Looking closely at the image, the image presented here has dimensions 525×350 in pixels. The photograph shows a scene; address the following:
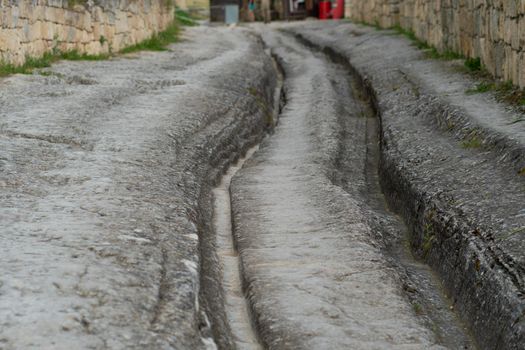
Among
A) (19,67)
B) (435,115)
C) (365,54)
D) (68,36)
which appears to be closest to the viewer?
(435,115)

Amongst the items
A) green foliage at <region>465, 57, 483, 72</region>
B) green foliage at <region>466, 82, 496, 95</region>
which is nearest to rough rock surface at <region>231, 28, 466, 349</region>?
green foliage at <region>466, 82, 496, 95</region>

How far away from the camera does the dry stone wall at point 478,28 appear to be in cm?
971

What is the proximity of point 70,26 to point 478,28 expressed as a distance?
215 inches

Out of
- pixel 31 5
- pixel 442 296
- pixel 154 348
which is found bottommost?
pixel 442 296

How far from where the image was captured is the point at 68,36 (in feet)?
45.0

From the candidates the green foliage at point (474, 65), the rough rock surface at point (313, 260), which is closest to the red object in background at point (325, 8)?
the green foliage at point (474, 65)

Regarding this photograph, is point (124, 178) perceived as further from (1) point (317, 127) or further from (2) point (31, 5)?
(2) point (31, 5)

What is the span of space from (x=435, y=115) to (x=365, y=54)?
6978mm

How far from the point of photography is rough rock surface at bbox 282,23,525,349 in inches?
201

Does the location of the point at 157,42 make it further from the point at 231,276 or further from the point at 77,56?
the point at 231,276

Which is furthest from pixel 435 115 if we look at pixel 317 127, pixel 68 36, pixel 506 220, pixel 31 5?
pixel 68 36

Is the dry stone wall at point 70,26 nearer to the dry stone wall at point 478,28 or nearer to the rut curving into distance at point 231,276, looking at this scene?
the rut curving into distance at point 231,276

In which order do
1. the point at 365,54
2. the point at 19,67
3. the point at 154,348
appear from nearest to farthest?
the point at 154,348, the point at 19,67, the point at 365,54

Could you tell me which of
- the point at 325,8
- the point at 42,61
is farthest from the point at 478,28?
the point at 325,8
